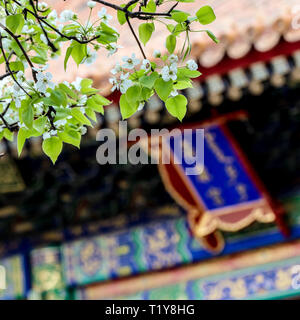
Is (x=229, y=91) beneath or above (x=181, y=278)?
above

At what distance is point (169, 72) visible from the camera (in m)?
1.80

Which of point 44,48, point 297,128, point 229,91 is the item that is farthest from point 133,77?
point 297,128

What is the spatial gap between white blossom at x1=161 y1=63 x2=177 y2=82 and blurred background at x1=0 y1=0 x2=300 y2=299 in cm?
206

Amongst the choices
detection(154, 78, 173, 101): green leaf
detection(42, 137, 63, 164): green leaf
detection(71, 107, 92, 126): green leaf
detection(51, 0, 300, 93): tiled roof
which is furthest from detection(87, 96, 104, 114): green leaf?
detection(51, 0, 300, 93): tiled roof

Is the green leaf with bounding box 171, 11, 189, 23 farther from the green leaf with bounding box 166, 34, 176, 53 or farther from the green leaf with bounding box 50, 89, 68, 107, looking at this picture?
the green leaf with bounding box 50, 89, 68, 107

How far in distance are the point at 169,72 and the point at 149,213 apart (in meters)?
3.19

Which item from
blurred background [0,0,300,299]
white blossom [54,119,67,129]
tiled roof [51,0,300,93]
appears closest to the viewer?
white blossom [54,119,67,129]

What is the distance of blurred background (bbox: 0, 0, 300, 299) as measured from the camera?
4.10m

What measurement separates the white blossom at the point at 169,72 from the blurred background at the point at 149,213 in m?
2.06

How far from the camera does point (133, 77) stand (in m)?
1.86

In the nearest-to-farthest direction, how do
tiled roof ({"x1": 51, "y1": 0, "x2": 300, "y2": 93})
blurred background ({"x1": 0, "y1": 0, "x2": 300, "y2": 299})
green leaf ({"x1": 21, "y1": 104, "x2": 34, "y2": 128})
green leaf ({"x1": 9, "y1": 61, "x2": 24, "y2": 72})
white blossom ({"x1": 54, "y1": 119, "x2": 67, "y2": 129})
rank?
1. green leaf ({"x1": 21, "y1": 104, "x2": 34, "y2": 128})
2. white blossom ({"x1": 54, "y1": 119, "x2": 67, "y2": 129})
3. green leaf ({"x1": 9, "y1": 61, "x2": 24, "y2": 72})
4. tiled roof ({"x1": 51, "y1": 0, "x2": 300, "y2": 93})
5. blurred background ({"x1": 0, "y1": 0, "x2": 300, "y2": 299})

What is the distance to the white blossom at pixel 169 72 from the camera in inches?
70.3
